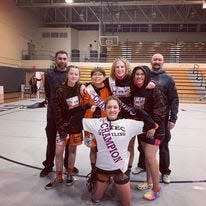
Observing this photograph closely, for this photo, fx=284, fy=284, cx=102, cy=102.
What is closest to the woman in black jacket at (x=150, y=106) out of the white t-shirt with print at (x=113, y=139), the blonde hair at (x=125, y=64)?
the blonde hair at (x=125, y=64)

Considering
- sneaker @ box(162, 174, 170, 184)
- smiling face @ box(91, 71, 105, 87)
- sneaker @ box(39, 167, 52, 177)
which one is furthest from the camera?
sneaker @ box(39, 167, 52, 177)

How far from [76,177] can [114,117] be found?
3.96 ft

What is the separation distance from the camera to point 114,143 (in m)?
2.65

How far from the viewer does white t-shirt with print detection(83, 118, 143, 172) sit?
265 centimetres

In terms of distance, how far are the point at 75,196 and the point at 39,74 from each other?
38.0 feet

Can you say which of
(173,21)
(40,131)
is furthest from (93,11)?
(40,131)

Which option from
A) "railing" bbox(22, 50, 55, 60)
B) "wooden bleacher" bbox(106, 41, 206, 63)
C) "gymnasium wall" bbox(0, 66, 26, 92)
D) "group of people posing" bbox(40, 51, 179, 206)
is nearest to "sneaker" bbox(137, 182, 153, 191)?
"group of people posing" bbox(40, 51, 179, 206)

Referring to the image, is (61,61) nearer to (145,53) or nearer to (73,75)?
(73,75)

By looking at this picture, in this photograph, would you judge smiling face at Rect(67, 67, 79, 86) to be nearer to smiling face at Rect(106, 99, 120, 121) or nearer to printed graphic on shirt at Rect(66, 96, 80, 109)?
printed graphic on shirt at Rect(66, 96, 80, 109)

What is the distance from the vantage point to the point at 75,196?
2.97m

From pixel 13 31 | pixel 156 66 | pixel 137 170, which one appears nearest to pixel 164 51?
pixel 13 31

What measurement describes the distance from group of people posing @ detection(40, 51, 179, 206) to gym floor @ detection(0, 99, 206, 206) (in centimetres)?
13

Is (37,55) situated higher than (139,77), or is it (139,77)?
(37,55)

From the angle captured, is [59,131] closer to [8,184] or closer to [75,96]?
[75,96]
